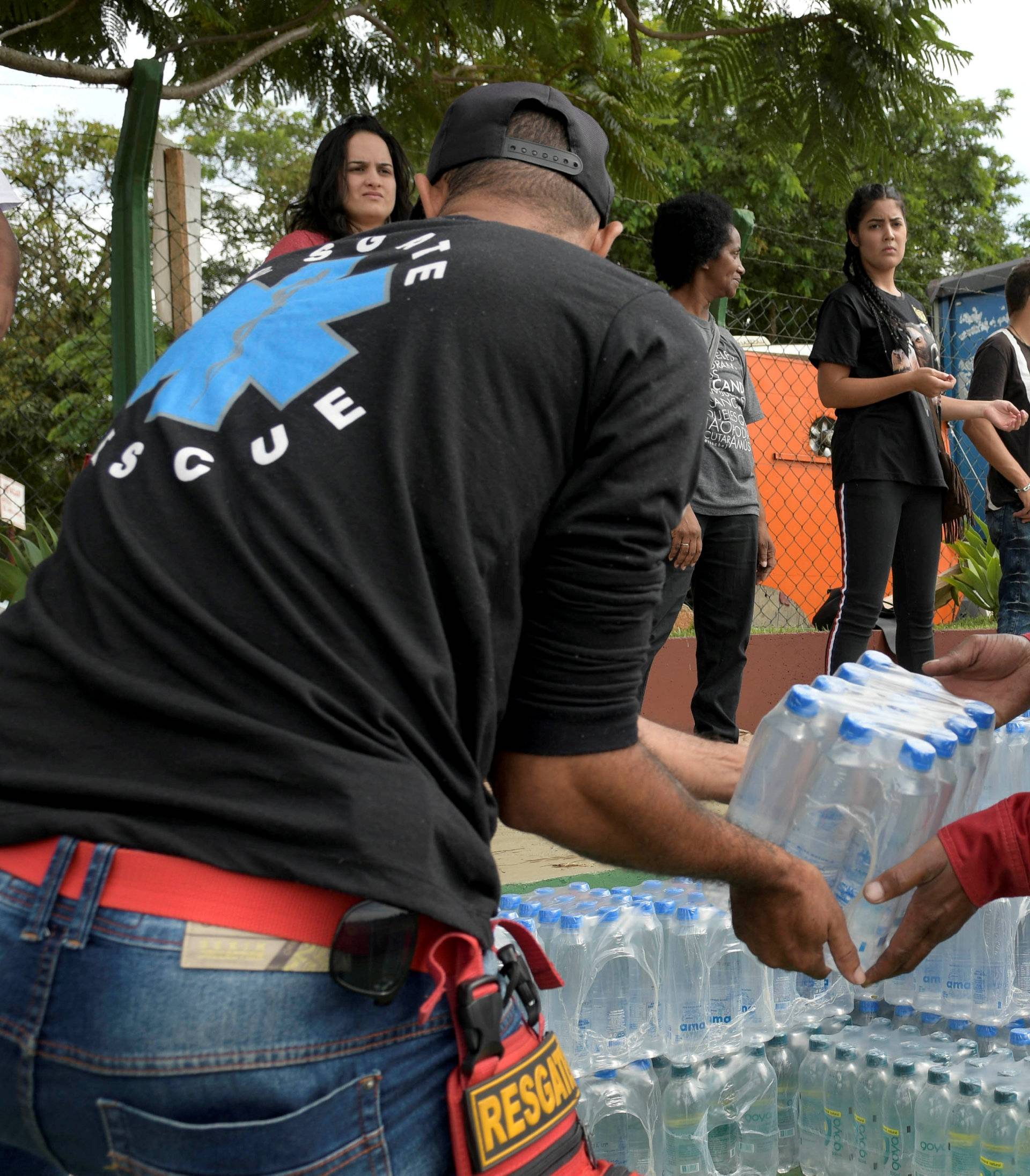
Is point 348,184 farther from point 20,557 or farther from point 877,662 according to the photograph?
point 877,662

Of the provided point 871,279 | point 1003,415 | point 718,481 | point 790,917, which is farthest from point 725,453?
point 790,917

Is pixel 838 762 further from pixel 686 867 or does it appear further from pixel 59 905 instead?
pixel 59 905

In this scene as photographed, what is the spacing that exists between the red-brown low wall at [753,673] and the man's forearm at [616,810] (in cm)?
475

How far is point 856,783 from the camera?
2.31 m

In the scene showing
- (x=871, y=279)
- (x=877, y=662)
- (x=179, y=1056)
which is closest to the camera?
(x=179, y=1056)

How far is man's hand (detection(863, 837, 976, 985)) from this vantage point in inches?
85.9

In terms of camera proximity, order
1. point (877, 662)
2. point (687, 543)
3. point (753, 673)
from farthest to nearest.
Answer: point (753, 673) → point (687, 543) → point (877, 662)

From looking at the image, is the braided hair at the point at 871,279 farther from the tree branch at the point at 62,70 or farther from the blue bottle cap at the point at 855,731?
the blue bottle cap at the point at 855,731

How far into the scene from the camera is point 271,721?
1.31 metres

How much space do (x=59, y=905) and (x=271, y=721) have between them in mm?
274

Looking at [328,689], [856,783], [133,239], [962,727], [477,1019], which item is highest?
[133,239]

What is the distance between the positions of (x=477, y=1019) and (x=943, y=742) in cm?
123

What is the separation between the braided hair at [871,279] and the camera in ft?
16.5

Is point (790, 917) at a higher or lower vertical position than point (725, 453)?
lower
